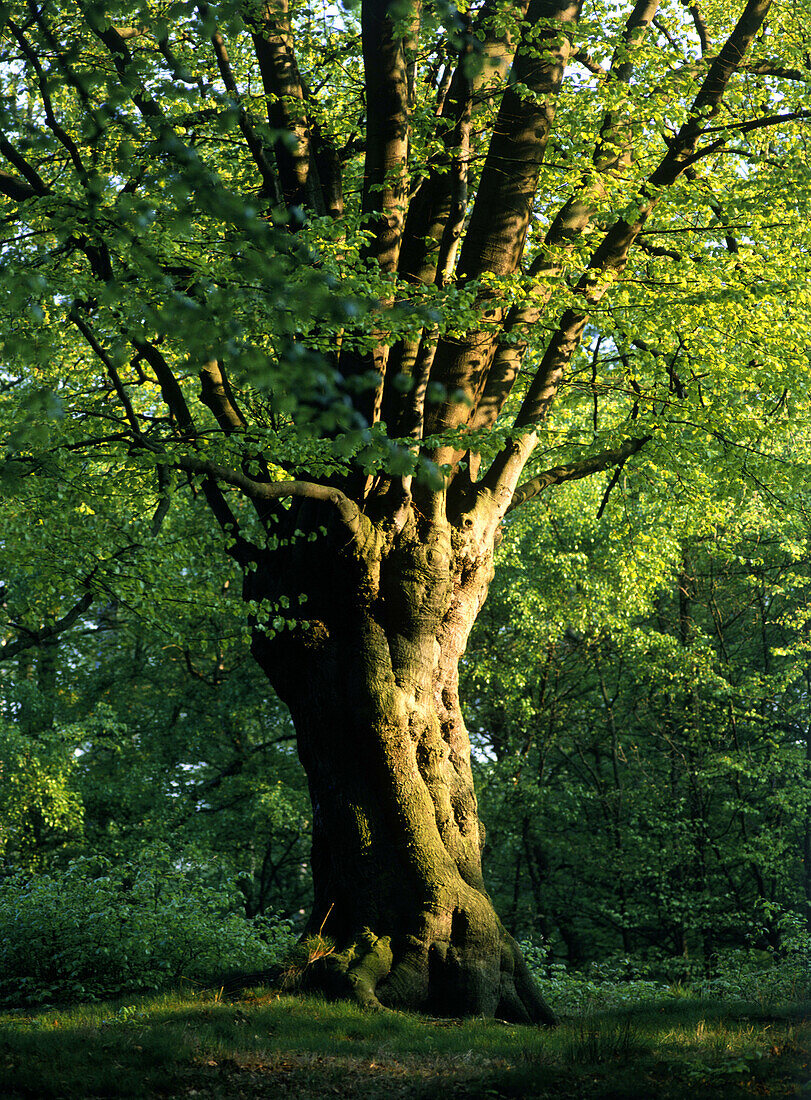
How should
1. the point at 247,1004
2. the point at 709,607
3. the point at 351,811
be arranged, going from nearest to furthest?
the point at 247,1004, the point at 351,811, the point at 709,607

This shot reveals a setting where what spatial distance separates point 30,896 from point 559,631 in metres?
13.5

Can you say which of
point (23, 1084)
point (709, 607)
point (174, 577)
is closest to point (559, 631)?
point (709, 607)

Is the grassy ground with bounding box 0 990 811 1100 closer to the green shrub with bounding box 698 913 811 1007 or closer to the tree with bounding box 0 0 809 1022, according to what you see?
the tree with bounding box 0 0 809 1022

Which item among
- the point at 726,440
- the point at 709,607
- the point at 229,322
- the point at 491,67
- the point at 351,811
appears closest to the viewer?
the point at 229,322

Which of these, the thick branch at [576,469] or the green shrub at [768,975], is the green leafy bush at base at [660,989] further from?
the thick branch at [576,469]

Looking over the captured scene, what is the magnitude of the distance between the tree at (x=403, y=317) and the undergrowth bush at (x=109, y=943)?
2.20 m

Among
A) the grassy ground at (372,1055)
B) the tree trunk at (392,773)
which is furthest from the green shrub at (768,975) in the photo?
the tree trunk at (392,773)

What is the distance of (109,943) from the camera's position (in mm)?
9023

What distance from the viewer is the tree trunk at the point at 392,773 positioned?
731 cm

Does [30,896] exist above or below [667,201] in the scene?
below

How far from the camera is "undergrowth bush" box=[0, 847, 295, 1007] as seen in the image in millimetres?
8922

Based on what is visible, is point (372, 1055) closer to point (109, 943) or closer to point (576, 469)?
point (109, 943)

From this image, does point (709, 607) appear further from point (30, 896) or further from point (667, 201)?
point (30, 896)

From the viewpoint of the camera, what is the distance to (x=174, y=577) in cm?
1077
